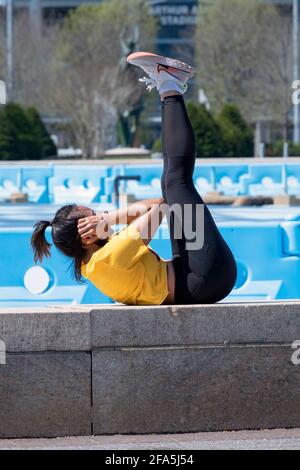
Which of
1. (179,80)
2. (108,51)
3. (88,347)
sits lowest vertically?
(88,347)

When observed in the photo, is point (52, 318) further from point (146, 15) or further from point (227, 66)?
point (146, 15)

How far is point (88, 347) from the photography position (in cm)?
604

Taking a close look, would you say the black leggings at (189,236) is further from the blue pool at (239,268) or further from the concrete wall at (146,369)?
the blue pool at (239,268)

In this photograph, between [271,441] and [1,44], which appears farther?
[1,44]

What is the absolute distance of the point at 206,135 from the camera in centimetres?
3978

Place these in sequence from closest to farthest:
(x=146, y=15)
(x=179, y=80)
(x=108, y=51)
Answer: (x=179, y=80) < (x=108, y=51) < (x=146, y=15)

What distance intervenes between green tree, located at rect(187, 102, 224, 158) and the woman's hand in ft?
109

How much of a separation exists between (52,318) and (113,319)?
1.04 feet

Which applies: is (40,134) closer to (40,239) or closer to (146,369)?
(40,239)

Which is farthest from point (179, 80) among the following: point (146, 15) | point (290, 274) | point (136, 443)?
point (146, 15)

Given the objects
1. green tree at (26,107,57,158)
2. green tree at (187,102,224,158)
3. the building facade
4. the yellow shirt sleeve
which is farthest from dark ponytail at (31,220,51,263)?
the building facade

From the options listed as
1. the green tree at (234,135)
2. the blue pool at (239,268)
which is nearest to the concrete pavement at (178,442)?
the blue pool at (239,268)

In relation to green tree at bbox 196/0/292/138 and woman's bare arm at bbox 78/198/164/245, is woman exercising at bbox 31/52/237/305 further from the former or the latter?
green tree at bbox 196/0/292/138

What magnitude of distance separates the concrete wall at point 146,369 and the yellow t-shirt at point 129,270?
151 millimetres
